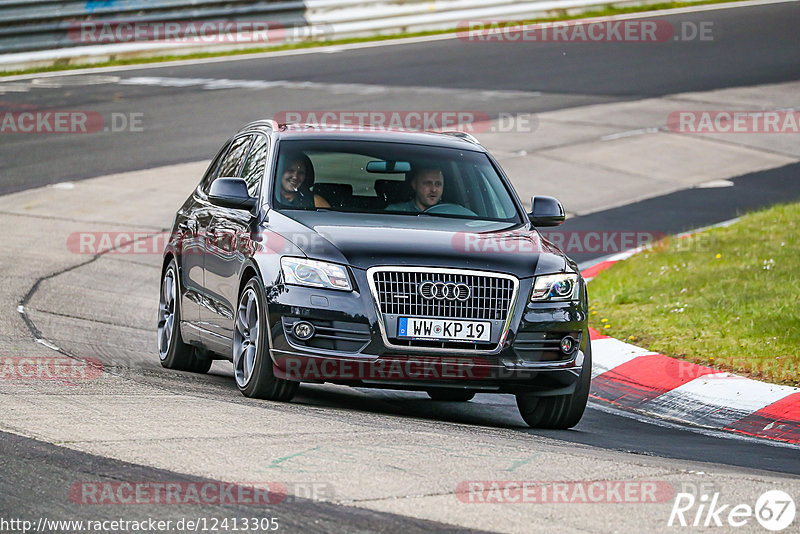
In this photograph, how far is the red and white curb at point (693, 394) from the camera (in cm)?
889

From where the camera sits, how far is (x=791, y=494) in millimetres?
5922

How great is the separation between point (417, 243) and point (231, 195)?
140 cm

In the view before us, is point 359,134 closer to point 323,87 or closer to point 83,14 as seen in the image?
point 323,87

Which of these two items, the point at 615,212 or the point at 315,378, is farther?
the point at 615,212

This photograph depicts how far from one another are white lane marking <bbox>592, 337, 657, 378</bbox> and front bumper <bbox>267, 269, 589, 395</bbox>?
271 cm

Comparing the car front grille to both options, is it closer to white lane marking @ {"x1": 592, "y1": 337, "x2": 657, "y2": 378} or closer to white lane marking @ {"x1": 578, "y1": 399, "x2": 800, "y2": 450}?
white lane marking @ {"x1": 578, "y1": 399, "x2": 800, "y2": 450}

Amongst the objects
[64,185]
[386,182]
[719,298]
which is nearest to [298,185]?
[386,182]

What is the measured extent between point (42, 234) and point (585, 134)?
1004cm

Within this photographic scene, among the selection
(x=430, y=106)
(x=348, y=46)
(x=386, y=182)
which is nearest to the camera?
(x=386, y=182)

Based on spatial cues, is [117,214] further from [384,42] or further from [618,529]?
[384,42]

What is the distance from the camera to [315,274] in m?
7.86

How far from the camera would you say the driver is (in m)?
8.95

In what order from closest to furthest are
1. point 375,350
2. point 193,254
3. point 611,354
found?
point 375,350
point 193,254
point 611,354

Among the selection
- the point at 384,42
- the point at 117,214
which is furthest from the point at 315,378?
the point at 384,42
